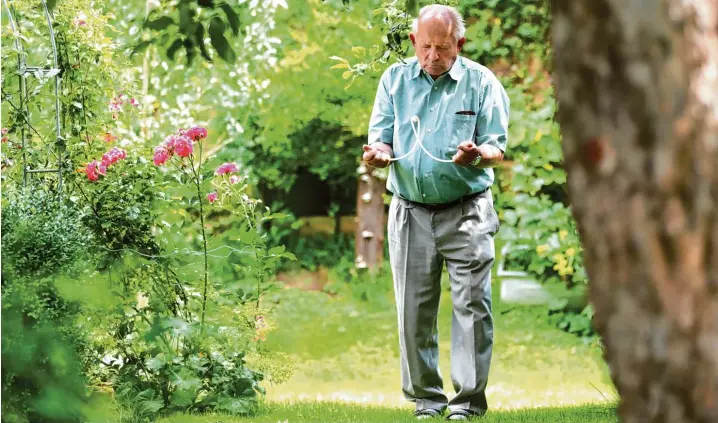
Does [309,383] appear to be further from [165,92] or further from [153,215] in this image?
[165,92]

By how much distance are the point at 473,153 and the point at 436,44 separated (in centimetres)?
51

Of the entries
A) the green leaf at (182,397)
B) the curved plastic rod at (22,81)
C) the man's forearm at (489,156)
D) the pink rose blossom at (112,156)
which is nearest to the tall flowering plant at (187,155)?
the pink rose blossom at (112,156)

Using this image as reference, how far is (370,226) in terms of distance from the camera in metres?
9.65

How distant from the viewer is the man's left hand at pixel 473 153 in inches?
155

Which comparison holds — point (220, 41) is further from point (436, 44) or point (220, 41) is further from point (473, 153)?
point (436, 44)

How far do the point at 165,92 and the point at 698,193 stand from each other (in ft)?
24.5

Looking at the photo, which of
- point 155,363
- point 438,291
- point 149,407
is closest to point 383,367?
point 438,291

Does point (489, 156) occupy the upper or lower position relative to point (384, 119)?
lower

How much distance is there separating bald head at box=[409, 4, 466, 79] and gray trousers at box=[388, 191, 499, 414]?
1.79 feet

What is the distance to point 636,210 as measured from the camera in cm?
139

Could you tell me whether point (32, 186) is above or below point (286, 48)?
below

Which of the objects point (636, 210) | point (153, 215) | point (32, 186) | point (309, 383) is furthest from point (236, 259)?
point (636, 210)

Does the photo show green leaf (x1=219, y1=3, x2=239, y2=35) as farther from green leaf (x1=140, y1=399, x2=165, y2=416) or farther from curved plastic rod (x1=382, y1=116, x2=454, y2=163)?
green leaf (x1=140, y1=399, x2=165, y2=416)

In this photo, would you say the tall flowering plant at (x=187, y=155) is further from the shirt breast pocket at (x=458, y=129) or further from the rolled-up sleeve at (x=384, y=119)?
the shirt breast pocket at (x=458, y=129)
